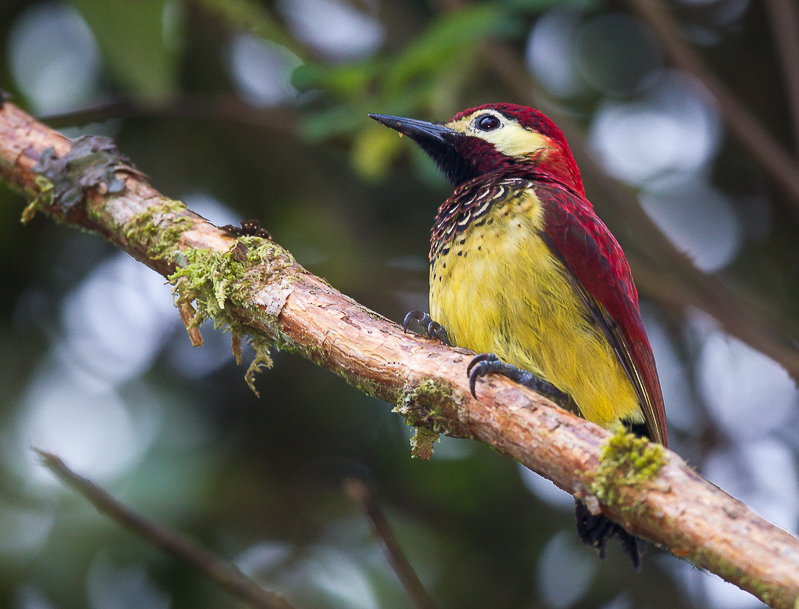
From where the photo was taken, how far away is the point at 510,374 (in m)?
2.34

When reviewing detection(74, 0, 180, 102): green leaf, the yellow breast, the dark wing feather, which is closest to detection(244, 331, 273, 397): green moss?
the yellow breast

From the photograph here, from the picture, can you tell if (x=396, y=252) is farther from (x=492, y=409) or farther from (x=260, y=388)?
(x=492, y=409)

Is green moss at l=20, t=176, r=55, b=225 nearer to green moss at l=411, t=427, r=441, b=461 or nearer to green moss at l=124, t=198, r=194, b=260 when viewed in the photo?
green moss at l=124, t=198, r=194, b=260

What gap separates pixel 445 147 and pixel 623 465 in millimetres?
1948

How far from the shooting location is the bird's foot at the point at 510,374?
6.32 feet

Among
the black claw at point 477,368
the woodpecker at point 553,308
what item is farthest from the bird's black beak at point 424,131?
the black claw at point 477,368

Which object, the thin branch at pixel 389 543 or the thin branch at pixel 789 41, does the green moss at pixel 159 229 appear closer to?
the thin branch at pixel 389 543

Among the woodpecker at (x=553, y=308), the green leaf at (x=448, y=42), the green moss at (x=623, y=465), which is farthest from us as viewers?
the green leaf at (x=448, y=42)

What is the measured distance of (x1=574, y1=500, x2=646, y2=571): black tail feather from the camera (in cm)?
236

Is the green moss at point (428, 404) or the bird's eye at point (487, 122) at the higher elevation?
the bird's eye at point (487, 122)

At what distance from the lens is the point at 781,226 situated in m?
4.60

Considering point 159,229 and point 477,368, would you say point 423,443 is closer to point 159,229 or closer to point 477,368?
point 477,368

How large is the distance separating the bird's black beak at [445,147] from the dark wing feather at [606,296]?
2.40 ft

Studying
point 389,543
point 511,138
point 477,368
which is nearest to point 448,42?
point 511,138
